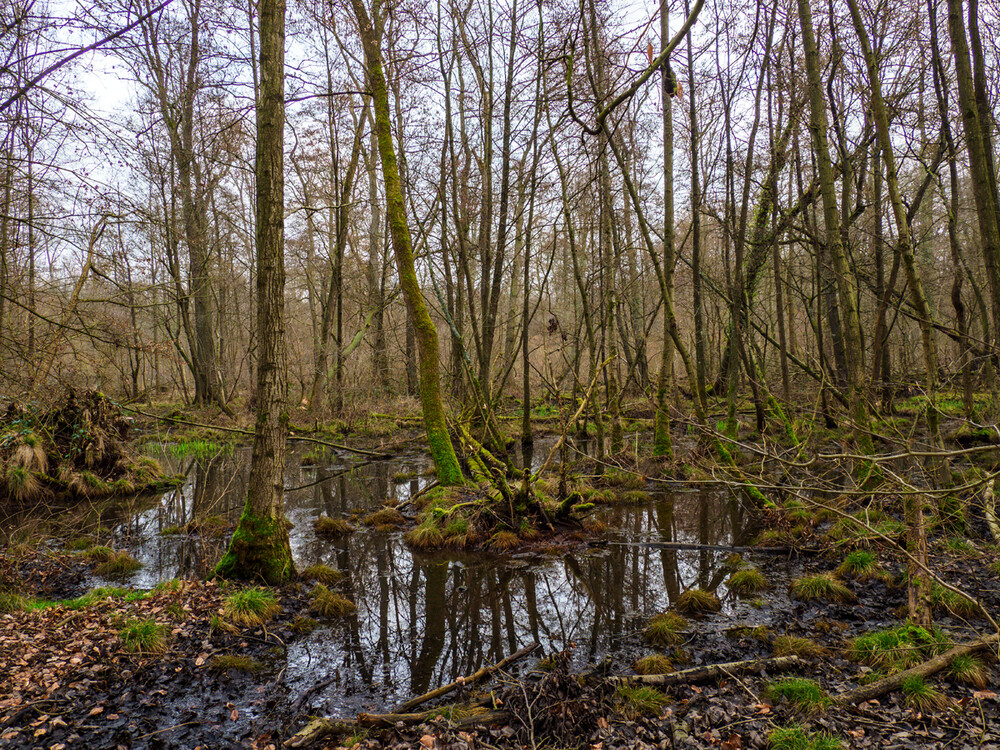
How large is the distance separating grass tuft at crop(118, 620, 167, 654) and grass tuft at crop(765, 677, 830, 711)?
4.76m

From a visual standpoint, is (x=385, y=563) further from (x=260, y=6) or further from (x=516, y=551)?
(x=260, y=6)

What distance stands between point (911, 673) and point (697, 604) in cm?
201

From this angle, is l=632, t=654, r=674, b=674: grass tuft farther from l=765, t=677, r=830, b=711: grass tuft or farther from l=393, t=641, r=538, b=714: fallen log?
l=393, t=641, r=538, b=714: fallen log

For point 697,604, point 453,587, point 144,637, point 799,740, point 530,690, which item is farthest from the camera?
point 453,587

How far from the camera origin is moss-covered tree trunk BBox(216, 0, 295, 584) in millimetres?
5895

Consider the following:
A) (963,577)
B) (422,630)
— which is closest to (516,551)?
(422,630)

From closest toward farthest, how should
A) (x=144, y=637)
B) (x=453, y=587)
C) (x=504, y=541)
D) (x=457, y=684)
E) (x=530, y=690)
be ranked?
(x=530, y=690) → (x=457, y=684) → (x=144, y=637) → (x=453, y=587) → (x=504, y=541)

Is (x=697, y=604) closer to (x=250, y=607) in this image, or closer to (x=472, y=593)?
(x=472, y=593)

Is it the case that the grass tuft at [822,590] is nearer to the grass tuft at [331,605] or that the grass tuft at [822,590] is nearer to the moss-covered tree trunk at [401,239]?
the grass tuft at [331,605]

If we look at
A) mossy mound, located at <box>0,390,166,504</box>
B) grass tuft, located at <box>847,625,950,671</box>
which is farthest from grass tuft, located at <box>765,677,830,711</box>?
mossy mound, located at <box>0,390,166,504</box>

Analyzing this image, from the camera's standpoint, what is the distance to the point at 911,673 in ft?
12.2

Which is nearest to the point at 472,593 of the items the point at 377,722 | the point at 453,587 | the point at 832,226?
the point at 453,587

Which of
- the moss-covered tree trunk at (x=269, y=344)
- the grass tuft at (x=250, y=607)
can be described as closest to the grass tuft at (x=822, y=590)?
the grass tuft at (x=250, y=607)

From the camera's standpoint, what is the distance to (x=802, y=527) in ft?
24.7
